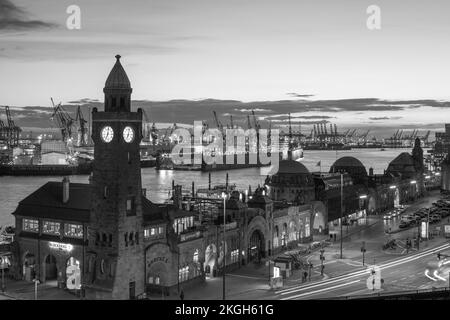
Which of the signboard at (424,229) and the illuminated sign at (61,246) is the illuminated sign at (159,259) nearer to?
the illuminated sign at (61,246)

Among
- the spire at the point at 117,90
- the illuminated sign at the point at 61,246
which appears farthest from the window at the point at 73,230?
the spire at the point at 117,90

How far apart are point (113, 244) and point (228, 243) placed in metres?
15.6

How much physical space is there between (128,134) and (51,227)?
12.5 metres

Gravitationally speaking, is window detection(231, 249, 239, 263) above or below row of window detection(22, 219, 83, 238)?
below

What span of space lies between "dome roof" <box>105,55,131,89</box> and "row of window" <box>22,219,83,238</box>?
12543mm

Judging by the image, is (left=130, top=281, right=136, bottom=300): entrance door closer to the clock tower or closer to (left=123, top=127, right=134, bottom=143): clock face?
the clock tower

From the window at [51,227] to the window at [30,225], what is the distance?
2.94ft

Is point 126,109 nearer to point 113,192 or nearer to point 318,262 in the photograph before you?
point 113,192

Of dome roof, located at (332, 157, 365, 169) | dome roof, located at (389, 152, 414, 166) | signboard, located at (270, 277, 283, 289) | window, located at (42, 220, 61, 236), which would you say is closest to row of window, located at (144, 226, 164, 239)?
window, located at (42, 220, 61, 236)

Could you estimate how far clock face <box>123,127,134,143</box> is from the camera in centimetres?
5078
